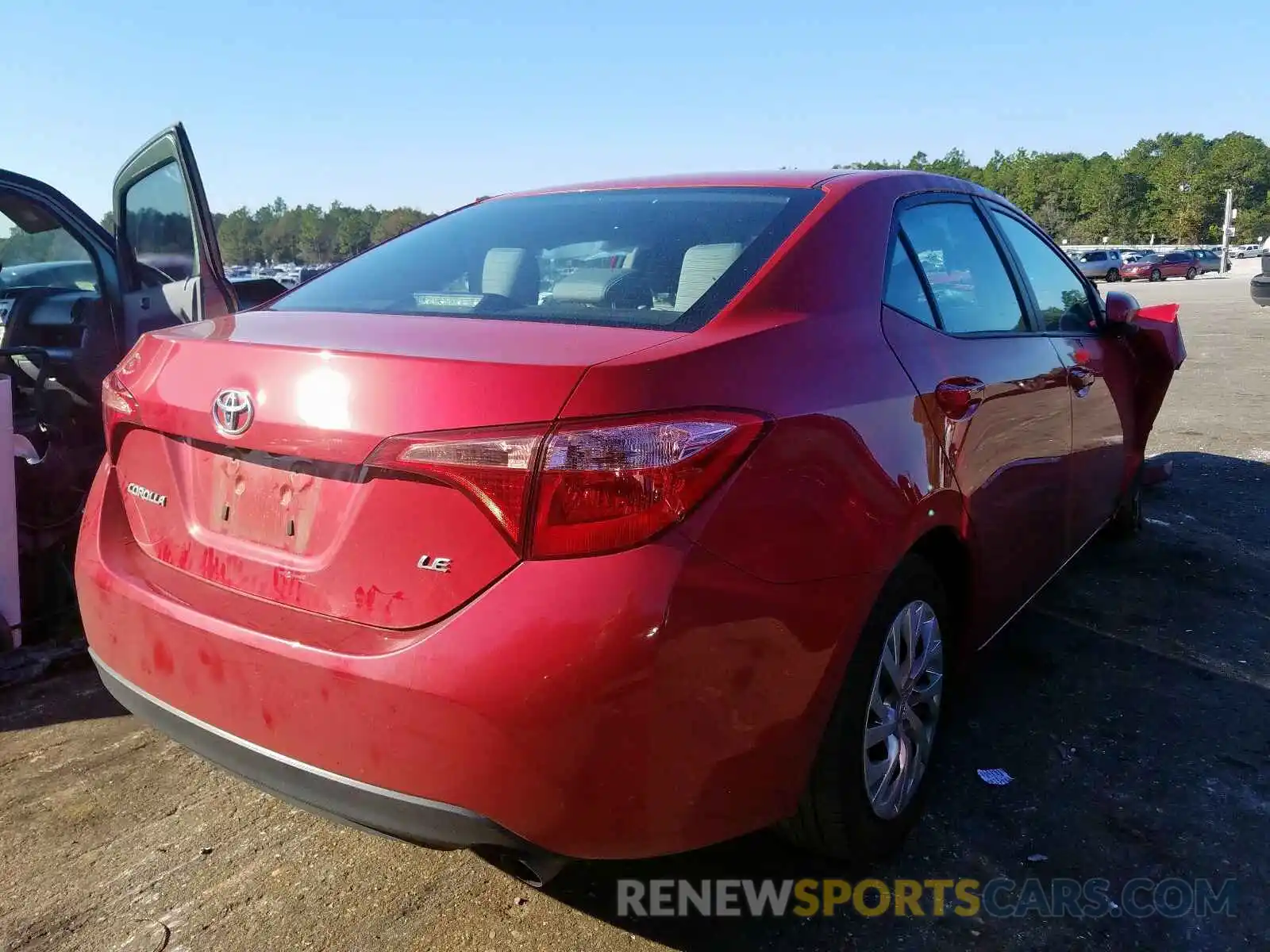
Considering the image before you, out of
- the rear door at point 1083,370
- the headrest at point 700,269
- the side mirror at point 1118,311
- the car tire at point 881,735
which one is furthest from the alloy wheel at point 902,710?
the side mirror at point 1118,311

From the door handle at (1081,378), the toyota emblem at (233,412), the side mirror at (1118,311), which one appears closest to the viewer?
the toyota emblem at (233,412)

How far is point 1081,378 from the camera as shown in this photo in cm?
354

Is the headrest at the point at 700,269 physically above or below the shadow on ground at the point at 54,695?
Answer: above

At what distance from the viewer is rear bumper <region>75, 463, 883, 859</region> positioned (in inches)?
63.6

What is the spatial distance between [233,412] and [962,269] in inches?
81.9

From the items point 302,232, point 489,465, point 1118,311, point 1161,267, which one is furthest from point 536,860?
point 302,232

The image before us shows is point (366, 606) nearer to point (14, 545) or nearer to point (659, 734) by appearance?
point (659, 734)

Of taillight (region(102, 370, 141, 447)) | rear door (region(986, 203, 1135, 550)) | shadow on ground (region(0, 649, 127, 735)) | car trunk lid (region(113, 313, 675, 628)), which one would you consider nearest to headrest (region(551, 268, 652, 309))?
car trunk lid (region(113, 313, 675, 628))

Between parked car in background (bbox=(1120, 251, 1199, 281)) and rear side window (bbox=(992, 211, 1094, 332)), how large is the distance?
48.7 metres

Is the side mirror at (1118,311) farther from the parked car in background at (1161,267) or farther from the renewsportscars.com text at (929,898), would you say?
the parked car in background at (1161,267)

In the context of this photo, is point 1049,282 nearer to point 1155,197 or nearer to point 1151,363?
point 1151,363

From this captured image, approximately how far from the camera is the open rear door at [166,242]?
14.5 feet

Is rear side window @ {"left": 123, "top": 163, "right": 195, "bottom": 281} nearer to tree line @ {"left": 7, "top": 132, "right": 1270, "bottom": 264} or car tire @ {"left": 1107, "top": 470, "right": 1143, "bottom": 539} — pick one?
car tire @ {"left": 1107, "top": 470, "right": 1143, "bottom": 539}

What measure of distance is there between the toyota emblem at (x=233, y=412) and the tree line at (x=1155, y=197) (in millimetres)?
88860
